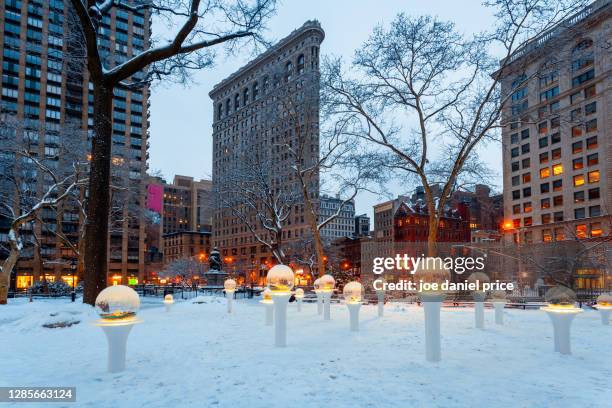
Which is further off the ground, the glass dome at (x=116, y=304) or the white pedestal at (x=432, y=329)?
the glass dome at (x=116, y=304)

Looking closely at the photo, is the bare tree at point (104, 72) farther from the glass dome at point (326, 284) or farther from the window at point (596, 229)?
the window at point (596, 229)

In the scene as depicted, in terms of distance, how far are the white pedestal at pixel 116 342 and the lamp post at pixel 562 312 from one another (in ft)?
27.3

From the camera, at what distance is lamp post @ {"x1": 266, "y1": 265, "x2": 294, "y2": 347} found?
30.7 ft

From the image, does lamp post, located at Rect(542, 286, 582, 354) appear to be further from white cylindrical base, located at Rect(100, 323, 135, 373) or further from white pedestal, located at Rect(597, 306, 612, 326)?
white cylindrical base, located at Rect(100, 323, 135, 373)

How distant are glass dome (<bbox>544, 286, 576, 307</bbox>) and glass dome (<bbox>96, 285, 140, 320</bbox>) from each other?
822cm

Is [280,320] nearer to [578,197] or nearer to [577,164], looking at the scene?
[578,197]

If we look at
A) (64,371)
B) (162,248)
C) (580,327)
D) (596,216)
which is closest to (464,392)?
(64,371)

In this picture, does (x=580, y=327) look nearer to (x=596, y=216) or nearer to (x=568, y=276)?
(x=568, y=276)

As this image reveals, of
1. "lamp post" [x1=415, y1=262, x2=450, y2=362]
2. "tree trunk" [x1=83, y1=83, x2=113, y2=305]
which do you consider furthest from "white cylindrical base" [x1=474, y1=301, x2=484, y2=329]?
"tree trunk" [x1=83, y1=83, x2=113, y2=305]

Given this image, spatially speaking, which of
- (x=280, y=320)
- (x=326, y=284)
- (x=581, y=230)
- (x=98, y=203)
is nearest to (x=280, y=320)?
(x=280, y=320)

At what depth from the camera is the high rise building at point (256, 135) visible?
95.7ft

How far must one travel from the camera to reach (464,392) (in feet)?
19.2

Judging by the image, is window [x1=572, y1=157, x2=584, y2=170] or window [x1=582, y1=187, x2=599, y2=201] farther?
window [x1=572, y1=157, x2=584, y2=170]

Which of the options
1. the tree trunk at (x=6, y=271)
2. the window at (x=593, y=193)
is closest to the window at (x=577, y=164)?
the window at (x=593, y=193)
